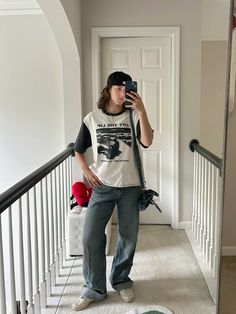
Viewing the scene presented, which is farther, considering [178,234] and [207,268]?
[178,234]

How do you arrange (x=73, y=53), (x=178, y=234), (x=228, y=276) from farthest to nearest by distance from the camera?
1. (x=178, y=234)
2. (x=73, y=53)
3. (x=228, y=276)

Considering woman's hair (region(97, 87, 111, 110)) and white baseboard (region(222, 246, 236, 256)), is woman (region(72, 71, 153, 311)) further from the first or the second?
white baseboard (region(222, 246, 236, 256))

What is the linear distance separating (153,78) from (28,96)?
1162 mm

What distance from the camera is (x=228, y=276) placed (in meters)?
1.72

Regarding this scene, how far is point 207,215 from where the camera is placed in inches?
97.4

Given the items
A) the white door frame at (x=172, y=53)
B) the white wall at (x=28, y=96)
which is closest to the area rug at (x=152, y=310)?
the white door frame at (x=172, y=53)

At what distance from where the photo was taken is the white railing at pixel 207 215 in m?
1.90

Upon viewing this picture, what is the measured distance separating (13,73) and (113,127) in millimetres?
1730

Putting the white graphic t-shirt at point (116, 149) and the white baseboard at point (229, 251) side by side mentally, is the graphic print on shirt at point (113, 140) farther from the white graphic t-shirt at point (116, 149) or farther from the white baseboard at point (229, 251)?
the white baseboard at point (229, 251)

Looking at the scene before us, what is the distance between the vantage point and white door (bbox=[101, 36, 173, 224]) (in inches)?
130

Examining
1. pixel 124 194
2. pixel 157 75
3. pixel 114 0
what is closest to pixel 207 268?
pixel 124 194

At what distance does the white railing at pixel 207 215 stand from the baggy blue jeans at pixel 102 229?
0.44 metres

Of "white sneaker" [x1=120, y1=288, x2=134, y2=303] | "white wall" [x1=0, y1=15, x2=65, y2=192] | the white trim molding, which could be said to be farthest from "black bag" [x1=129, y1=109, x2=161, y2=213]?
the white trim molding

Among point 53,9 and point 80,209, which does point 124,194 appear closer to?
point 80,209
